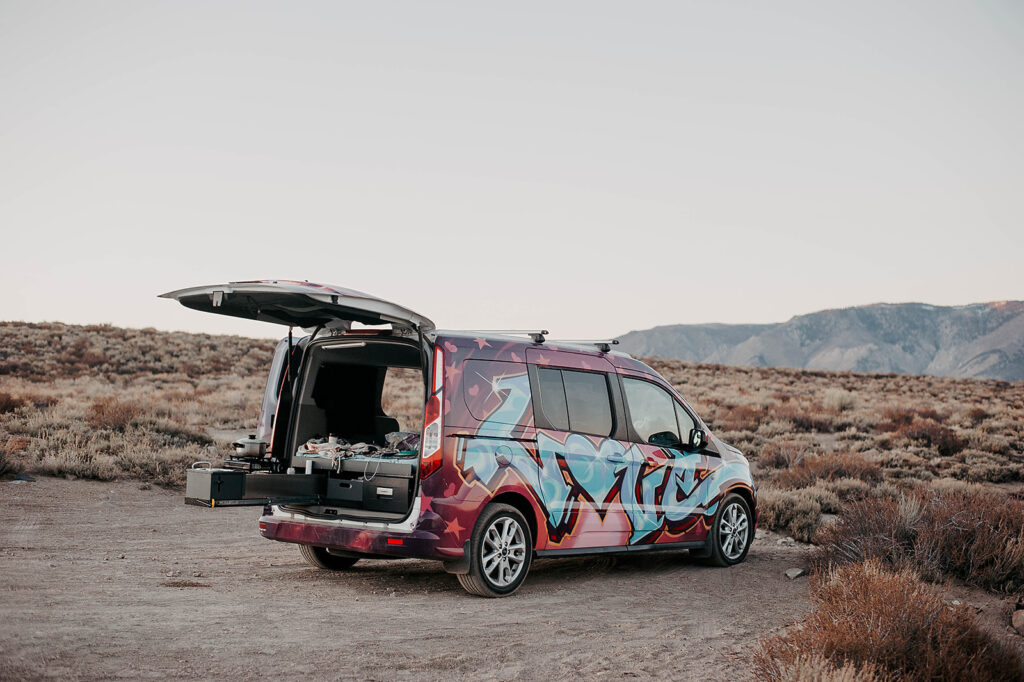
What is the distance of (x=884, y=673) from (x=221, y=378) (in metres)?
32.6

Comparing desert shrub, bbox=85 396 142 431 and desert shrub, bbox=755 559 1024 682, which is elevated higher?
desert shrub, bbox=85 396 142 431

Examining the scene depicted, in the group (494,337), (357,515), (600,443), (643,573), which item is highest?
(494,337)

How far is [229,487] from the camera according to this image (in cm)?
711

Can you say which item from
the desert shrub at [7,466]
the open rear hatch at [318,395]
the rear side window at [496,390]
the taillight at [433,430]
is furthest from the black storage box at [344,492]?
the desert shrub at [7,466]

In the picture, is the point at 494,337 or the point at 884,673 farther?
the point at 494,337

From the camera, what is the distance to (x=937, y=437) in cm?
2169

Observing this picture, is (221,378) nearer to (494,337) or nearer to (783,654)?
(494,337)

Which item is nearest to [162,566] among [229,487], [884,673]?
[229,487]

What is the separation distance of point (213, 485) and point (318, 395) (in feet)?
6.59

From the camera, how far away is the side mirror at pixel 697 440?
9.48 m

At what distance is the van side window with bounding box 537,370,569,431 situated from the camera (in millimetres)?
8078

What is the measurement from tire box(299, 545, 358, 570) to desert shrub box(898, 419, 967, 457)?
16346 millimetres

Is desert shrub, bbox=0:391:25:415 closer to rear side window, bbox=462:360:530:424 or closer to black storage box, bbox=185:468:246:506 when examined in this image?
black storage box, bbox=185:468:246:506

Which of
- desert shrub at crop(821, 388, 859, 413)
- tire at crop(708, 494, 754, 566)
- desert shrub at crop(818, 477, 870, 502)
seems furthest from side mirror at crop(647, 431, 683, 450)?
desert shrub at crop(821, 388, 859, 413)
